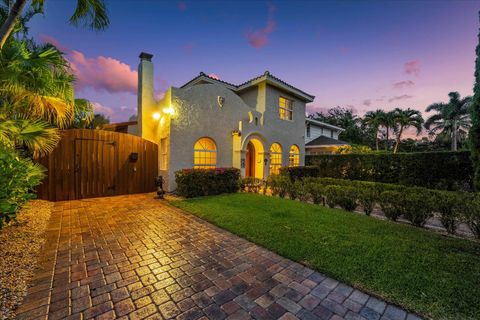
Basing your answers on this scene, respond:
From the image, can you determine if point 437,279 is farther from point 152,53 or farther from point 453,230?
point 152,53

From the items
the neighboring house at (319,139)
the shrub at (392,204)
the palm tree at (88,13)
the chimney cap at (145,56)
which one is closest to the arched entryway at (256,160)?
the chimney cap at (145,56)

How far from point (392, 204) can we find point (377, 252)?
8.34 feet

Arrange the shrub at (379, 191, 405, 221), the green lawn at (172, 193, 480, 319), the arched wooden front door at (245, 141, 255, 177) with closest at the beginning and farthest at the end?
the green lawn at (172, 193, 480, 319) < the shrub at (379, 191, 405, 221) < the arched wooden front door at (245, 141, 255, 177)

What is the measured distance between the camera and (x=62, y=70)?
16.1 feet

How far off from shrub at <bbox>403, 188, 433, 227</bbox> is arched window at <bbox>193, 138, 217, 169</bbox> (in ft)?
24.9

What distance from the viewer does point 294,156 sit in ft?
48.2

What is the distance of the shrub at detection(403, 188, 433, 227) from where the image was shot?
4597mm

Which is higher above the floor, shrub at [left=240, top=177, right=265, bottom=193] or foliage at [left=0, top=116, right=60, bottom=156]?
foliage at [left=0, top=116, right=60, bottom=156]

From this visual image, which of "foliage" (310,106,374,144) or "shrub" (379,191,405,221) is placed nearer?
"shrub" (379,191,405,221)

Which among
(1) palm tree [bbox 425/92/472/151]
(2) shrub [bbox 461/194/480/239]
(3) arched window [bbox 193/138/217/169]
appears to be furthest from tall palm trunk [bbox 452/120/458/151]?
(3) arched window [bbox 193/138/217/169]

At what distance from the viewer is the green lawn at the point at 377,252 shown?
7.32 ft

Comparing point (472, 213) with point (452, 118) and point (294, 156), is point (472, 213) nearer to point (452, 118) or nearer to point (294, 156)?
point (294, 156)

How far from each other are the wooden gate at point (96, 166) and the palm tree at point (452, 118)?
39.1 metres

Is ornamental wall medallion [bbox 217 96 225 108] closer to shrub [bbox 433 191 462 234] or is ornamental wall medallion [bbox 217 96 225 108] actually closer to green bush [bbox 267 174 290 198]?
green bush [bbox 267 174 290 198]
